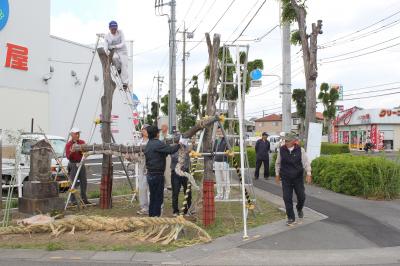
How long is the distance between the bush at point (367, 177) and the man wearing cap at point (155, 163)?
20.2ft

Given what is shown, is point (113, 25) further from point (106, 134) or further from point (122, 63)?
point (106, 134)

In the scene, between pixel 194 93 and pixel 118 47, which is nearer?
pixel 118 47

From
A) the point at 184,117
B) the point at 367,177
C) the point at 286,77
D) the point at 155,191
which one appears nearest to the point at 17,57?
the point at 286,77

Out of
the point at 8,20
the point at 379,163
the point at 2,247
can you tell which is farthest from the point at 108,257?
the point at 8,20

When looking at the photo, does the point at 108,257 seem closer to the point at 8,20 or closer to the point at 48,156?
the point at 48,156

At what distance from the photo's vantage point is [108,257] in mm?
6828

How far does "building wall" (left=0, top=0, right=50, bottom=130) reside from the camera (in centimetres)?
2122

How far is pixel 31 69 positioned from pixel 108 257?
18.2 m

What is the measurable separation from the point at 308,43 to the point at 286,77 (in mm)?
1581

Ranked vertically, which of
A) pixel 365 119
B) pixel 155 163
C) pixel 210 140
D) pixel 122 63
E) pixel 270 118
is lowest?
pixel 155 163

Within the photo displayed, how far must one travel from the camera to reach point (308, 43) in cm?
1734

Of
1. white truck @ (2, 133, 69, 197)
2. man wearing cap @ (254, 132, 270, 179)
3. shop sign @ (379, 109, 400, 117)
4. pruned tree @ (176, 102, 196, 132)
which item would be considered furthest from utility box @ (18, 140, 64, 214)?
shop sign @ (379, 109, 400, 117)

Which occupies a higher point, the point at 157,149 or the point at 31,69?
the point at 31,69

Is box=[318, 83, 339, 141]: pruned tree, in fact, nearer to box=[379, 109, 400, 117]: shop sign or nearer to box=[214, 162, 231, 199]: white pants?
box=[379, 109, 400, 117]: shop sign
